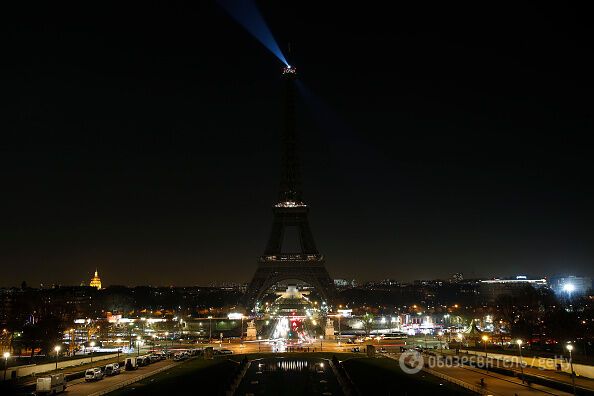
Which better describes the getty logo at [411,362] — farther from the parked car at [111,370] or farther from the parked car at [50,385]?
the parked car at [50,385]

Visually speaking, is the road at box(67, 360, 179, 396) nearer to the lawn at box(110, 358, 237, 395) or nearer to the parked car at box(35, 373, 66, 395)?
the parked car at box(35, 373, 66, 395)

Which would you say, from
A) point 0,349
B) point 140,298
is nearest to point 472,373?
point 0,349

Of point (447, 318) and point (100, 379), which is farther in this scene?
point (447, 318)

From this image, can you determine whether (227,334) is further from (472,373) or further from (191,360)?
(472,373)

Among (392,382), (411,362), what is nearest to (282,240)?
(411,362)

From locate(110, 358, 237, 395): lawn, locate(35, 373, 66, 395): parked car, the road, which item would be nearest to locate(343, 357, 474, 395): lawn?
locate(110, 358, 237, 395): lawn

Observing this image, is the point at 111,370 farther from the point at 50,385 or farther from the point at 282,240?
the point at 282,240

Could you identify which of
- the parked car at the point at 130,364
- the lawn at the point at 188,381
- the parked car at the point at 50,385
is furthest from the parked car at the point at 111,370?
the parked car at the point at 50,385
